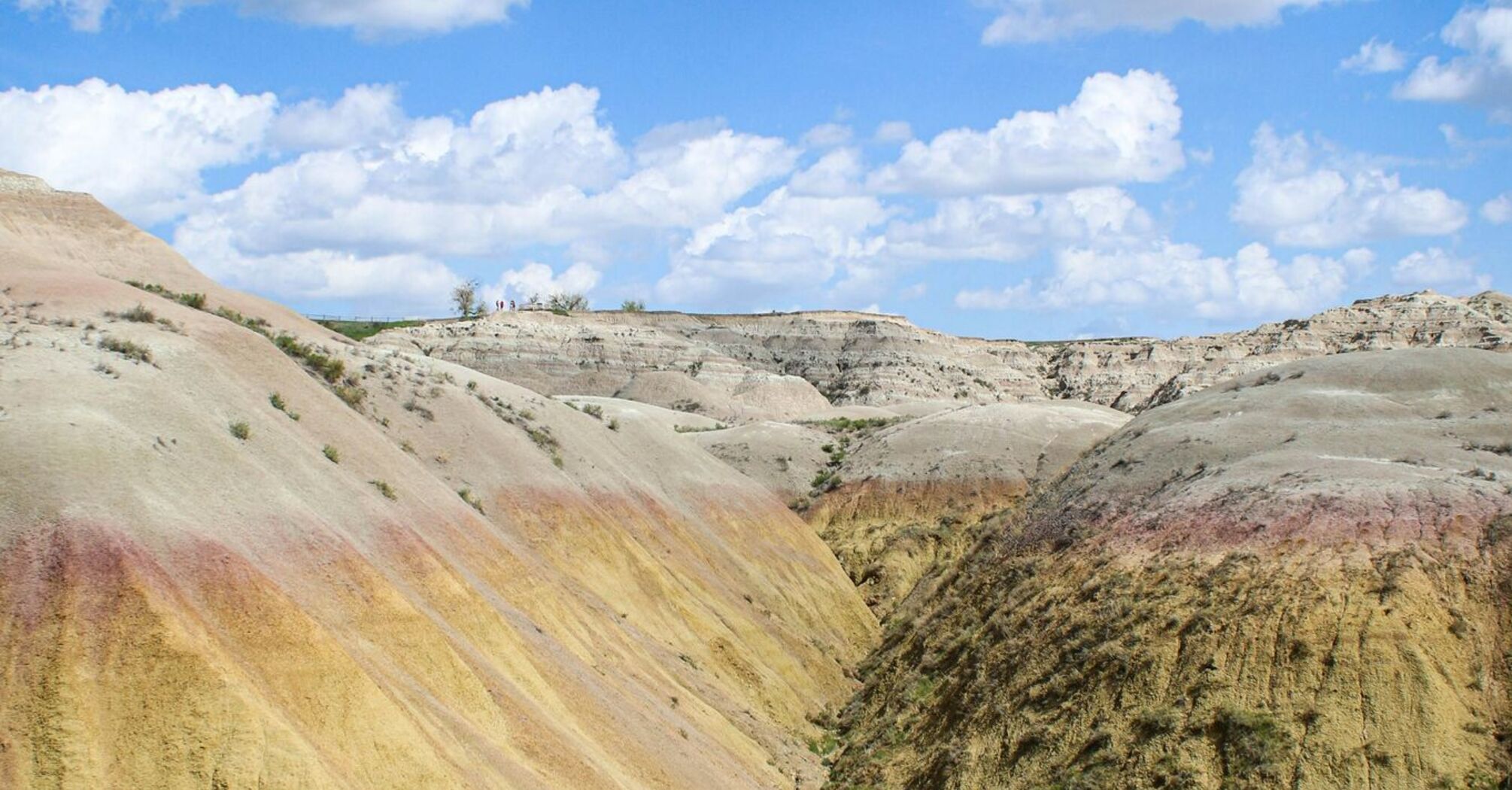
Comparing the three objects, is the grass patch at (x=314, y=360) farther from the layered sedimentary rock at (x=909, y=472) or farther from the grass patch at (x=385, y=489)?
the layered sedimentary rock at (x=909, y=472)

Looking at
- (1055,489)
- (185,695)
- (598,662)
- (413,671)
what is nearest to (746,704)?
(598,662)

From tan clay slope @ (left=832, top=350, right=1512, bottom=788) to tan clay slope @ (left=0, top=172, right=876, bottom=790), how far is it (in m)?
4.94

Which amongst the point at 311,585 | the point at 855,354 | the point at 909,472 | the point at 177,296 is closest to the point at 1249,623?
the point at 311,585

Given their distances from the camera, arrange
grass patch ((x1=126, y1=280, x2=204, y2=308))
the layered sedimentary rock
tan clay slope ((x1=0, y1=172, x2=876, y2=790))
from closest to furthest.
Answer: tan clay slope ((x1=0, y1=172, x2=876, y2=790)) → grass patch ((x1=126, y1=280, x2=204, y2=308)) → the layered sedimentary rock

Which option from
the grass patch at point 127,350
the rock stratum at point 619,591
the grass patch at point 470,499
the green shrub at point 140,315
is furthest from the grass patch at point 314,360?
the grass patch at point 127,350

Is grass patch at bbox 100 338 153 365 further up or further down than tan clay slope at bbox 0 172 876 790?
further up

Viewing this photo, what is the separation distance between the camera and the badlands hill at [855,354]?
88.8 meters

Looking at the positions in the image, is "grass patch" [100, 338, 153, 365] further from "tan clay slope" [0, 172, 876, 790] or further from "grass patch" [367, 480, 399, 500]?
"grass patch" [367, 480, 399, 500]

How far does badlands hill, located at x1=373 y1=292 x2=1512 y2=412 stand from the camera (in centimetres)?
8875

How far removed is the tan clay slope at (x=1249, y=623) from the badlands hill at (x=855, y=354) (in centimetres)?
4894

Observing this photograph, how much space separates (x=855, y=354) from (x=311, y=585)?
292ft

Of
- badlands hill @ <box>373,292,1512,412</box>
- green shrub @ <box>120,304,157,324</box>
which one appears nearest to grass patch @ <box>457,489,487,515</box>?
green shrub @ <box>120,304,157,324</box>

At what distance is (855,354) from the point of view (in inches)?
4277

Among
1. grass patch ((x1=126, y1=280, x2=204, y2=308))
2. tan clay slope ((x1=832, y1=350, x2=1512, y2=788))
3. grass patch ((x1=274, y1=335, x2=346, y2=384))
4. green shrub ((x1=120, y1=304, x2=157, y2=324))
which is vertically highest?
grass patch ((x1=126, y1=280, x2=204, y2=308))
